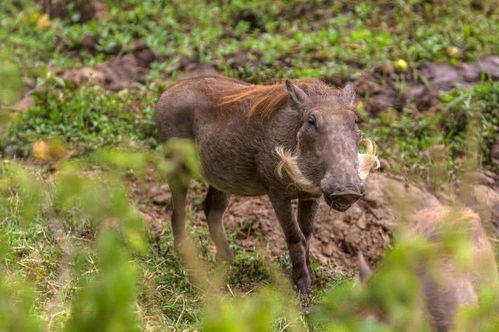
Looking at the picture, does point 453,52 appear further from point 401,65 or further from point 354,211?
point 354,211

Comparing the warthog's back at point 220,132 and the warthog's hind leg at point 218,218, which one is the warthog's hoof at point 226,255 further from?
the warthog's back at point 220,132

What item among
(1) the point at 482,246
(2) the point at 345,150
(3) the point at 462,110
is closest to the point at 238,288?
(2) the point at 345,150

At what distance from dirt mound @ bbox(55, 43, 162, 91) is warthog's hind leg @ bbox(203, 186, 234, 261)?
7.86ft

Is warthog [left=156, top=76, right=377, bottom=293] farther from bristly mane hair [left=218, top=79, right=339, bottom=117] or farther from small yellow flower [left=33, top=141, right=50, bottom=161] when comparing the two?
small yellow flower [left=33, top=141, right=50, bottom=161]

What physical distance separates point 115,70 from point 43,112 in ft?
3.63

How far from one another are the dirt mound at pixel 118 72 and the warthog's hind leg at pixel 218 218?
7.86 feet

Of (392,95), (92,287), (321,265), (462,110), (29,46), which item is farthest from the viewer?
(29,46)

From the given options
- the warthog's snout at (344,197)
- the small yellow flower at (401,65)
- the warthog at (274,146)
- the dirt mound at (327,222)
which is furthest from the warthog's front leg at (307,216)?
the small yellow flower at (401,65)

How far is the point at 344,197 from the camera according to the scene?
4.17 meters

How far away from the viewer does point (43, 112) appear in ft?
23.3

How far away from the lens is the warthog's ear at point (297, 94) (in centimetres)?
472

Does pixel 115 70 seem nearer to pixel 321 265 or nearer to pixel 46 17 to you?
pixel 46 17

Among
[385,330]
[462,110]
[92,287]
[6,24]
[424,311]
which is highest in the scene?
[92,287]

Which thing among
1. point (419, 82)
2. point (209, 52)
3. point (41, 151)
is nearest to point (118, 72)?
point (209, 52)
